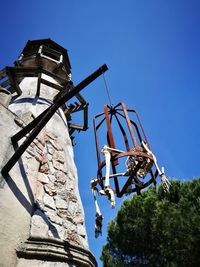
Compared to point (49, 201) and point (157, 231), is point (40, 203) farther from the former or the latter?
point (157, 231)

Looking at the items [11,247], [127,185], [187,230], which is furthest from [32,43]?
[187,230]

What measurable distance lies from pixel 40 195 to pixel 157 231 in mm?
9356

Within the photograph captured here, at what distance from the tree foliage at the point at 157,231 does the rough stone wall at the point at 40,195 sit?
6872 mm

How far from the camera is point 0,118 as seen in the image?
11.2ft

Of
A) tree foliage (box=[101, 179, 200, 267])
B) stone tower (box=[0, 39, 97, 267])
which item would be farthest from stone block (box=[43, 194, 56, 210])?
tree foliage (box=[101, 179, 200, 267])

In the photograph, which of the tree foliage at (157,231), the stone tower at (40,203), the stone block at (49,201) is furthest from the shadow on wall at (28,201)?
the tree foliage at (157,231)

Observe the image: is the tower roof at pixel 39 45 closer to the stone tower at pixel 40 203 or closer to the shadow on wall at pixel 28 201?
the stone tower at pixel 40 203

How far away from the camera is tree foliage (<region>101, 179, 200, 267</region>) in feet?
30.0

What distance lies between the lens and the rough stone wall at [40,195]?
2.61 metres

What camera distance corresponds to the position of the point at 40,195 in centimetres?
331

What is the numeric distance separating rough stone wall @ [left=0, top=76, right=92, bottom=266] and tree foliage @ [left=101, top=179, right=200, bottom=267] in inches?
271

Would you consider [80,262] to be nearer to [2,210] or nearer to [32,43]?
[2,210]

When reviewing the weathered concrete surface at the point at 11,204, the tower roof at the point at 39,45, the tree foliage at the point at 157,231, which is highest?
the tower roof at the point at 39,45

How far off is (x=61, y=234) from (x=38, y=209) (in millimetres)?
470
